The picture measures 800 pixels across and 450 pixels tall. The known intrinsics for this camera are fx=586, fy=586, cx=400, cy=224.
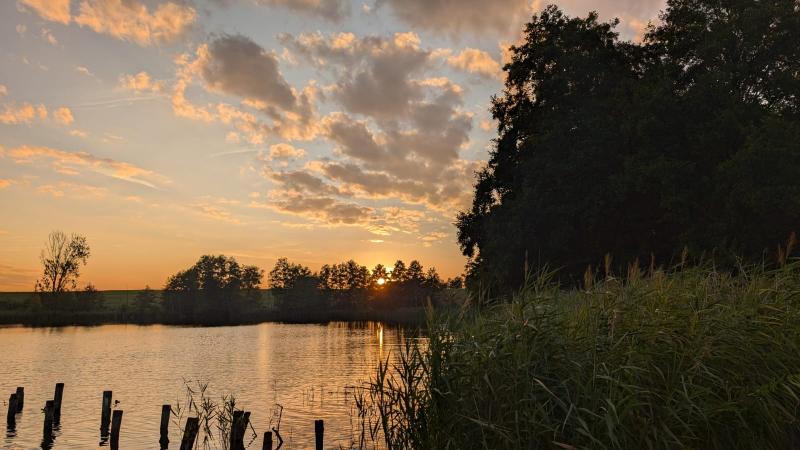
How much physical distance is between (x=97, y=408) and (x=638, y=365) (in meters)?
28.4

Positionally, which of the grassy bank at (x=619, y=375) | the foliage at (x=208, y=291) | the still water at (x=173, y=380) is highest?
the foliage at (x=208, y=291)

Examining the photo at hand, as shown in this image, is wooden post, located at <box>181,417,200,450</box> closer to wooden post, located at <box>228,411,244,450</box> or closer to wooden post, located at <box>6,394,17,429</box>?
wooden post, located at <box>228,411,244,450</box>

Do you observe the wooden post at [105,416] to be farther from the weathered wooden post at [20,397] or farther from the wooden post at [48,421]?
the weathered wooden post at [20,397]

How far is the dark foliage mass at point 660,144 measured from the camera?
1261 inches

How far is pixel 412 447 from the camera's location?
9.53 meters

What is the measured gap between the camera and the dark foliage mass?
3203 centimetres

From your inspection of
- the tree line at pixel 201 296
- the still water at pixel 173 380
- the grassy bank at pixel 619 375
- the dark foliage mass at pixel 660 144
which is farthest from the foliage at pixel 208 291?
the grassy bank at pixel 619 375

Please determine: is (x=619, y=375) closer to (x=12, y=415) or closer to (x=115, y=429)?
(x=115, y=429)

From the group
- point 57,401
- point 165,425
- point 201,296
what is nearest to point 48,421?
point 57,401

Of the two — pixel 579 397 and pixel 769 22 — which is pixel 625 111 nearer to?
pixel 769 22

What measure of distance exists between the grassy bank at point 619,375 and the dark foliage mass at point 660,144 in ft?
80.2

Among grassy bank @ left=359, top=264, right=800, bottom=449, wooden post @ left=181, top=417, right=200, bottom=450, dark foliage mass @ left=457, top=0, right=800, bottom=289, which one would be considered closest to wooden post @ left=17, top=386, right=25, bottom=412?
wooden post @ left=181, top=417, right=200, bottom=450

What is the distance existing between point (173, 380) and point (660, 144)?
34.9 m

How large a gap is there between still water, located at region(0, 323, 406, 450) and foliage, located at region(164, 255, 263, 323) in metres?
92.7
